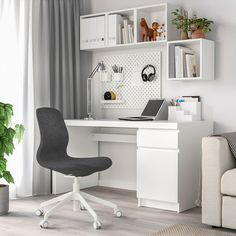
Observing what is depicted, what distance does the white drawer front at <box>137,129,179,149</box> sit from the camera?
12.4 feet

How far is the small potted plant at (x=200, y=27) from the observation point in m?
4.11

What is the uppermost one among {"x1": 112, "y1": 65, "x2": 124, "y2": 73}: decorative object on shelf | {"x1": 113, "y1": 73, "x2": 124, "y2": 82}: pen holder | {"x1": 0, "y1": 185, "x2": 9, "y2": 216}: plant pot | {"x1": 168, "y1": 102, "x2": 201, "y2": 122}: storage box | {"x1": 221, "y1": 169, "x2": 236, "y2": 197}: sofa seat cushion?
{"x1": 112, "y1": 65, "x2": 124, "y2": 73}: decorative object on shelf

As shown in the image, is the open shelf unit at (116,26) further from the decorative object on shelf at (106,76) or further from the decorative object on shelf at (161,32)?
the decorative object on shelf at (106,76)

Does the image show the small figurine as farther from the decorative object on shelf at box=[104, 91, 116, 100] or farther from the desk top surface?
the desk top surface

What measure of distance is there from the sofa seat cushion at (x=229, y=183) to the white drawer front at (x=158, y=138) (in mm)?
672

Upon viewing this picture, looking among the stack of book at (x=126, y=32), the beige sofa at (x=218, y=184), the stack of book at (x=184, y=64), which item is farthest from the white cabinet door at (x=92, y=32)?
the beige sofa at (x=218, y=184)

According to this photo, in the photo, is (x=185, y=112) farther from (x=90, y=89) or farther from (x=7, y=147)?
(x=7, y=147)

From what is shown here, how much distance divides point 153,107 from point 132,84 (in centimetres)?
48

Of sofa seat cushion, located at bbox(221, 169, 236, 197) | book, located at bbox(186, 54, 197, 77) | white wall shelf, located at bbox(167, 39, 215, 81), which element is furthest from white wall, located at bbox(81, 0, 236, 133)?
sofa seat cushion, located at bbox(221, 169, 236, 197)

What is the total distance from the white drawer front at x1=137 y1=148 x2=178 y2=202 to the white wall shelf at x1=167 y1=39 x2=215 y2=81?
2.54 ft

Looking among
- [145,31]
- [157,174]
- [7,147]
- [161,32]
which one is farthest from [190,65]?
[7,147]

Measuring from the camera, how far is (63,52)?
478 cm

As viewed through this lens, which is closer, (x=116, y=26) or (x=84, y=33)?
(x=116, y=26)

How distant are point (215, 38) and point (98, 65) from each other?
140cm
